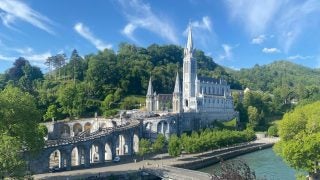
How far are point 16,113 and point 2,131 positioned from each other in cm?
230

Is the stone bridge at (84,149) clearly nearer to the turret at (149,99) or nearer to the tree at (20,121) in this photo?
the tree at (20,121)

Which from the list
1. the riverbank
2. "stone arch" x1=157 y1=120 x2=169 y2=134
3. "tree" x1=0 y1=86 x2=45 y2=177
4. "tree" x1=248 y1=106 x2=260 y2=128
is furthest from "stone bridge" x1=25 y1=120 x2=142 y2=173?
"tree" x1=248 y1=106 x2=260 y2=128

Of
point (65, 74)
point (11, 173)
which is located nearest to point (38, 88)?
point (65, 74)

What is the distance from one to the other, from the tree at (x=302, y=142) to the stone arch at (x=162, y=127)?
35.0 metres

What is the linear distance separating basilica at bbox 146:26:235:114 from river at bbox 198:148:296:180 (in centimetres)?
2307

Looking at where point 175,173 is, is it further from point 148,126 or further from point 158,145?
point 148,126

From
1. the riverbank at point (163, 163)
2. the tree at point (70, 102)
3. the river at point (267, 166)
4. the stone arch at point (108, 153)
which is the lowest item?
the river at point (267, 166)

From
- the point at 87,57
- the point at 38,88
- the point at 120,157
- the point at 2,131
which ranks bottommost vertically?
the point at 120,157

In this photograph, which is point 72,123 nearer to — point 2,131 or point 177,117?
point 177,117

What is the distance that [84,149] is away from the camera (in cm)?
5522

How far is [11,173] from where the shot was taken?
3416 cm

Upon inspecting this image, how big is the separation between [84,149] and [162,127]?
1149 inches

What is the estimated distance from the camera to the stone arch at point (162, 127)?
269ft

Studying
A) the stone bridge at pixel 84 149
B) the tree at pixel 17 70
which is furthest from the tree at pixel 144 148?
the tree at pixel 17 70
